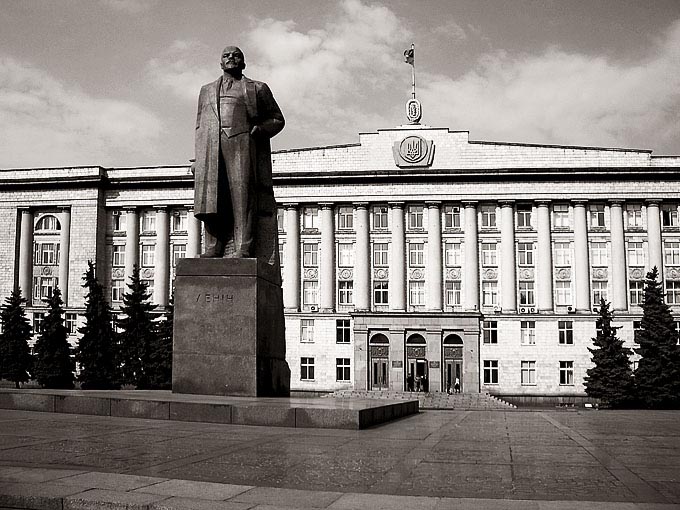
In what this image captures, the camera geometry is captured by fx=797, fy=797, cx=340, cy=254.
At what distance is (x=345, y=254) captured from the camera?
60062 mm

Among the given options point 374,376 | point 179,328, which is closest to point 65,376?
point 374,376

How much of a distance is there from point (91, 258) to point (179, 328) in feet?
168

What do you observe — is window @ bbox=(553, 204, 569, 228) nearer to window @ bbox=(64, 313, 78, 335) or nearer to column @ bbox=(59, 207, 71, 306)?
window @ bbox=(64, 313, 78, 335)

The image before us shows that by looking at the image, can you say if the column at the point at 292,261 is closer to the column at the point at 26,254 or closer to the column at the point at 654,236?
the column at the point at 26,254

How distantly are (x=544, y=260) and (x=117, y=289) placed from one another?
108 ft

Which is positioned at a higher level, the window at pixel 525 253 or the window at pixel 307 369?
the window at pixel 525 253

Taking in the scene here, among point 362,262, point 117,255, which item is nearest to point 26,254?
point 117,255

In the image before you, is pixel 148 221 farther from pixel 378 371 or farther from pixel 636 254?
pixel 636 254

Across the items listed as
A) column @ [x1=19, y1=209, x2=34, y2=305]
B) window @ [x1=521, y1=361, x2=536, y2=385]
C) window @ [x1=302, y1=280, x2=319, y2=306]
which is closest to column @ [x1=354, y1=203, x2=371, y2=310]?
window @ [x1=302, y1=280, x2=319, y2=306]

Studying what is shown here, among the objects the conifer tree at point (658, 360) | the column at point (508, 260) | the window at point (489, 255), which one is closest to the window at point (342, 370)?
the column at point (508, 260)

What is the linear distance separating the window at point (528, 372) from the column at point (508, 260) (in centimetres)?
391

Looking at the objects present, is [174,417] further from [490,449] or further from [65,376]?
[65,376]

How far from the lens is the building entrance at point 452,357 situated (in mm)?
56562

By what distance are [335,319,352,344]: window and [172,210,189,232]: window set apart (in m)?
14.7
